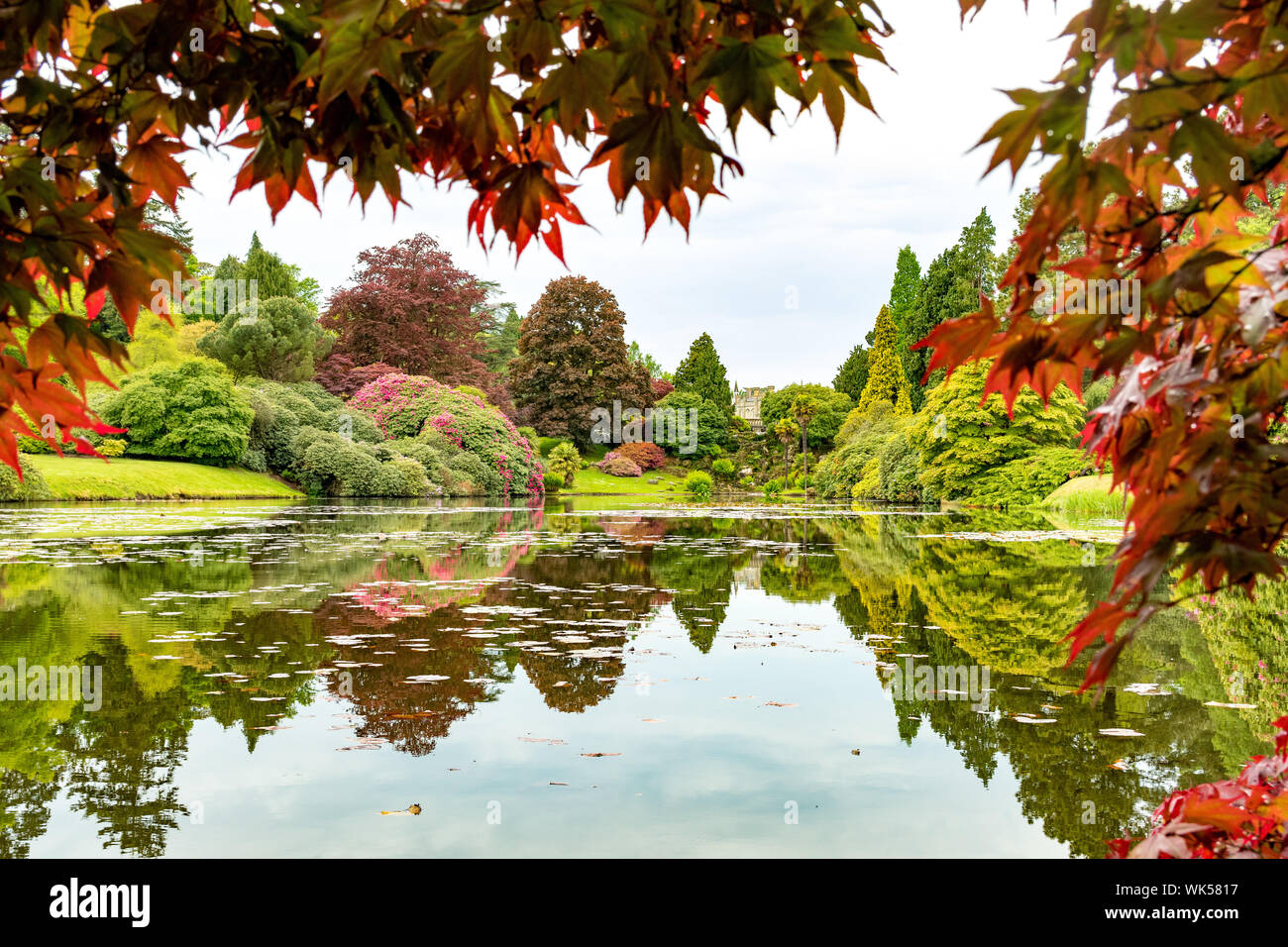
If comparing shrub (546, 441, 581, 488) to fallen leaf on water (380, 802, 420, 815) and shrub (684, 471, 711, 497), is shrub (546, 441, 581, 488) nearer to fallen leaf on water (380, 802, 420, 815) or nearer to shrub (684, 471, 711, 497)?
shrub (684, 471, 711, 497)

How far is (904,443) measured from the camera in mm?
27734

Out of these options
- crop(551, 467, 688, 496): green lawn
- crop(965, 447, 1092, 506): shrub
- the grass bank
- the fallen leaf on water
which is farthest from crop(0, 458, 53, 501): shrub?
the grass bank

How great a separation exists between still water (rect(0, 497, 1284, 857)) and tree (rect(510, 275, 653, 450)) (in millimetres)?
38299

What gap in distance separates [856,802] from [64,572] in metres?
8.13

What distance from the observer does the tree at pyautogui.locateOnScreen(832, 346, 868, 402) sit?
5303 centimetres

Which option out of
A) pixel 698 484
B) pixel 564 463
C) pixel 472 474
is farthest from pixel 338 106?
pixel 564 463

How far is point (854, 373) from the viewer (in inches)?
2116

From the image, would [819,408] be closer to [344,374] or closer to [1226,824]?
[344,374]

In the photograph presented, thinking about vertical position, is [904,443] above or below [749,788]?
above

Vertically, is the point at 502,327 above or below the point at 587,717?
above

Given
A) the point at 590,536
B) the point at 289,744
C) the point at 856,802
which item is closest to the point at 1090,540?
the point at 590,536

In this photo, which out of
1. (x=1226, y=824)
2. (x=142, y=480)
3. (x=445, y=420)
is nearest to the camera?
(x=1226, y=824)

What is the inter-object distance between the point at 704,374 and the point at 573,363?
11.4 meters
